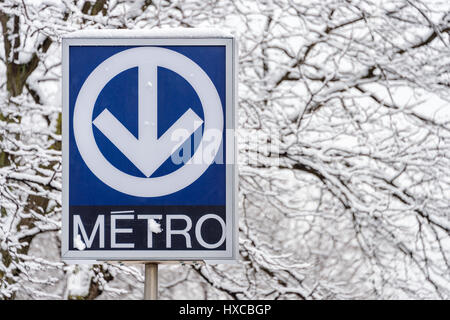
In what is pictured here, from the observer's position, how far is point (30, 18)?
723 centimetres

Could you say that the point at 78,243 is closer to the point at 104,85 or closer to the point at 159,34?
the point at 104,85

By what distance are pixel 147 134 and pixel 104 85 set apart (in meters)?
0.24

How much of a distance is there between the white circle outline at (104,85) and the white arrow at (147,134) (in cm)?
4

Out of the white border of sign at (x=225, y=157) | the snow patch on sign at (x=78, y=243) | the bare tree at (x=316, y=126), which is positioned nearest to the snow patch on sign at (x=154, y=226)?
the white border of sign at (x=225, y=157)

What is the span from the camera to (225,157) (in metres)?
3.16

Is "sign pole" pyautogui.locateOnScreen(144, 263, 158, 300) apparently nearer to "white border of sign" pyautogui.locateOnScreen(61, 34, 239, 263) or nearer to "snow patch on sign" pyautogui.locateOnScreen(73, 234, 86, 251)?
"white border of sign" pyautogui.locateOnScreen(61, 34, 239, 263)

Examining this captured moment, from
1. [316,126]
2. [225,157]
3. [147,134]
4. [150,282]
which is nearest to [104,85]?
[147,134]

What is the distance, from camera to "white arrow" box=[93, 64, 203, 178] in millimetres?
3164

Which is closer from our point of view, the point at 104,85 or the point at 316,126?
the point at 104,85

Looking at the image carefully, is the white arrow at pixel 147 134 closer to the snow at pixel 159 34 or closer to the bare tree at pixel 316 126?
the snow at pixel 159 34

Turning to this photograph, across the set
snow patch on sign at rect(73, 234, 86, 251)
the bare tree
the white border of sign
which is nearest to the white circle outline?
the white border of sign

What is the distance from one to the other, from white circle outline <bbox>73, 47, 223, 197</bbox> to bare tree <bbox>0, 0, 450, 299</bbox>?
4.09m

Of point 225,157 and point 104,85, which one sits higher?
point 104,85

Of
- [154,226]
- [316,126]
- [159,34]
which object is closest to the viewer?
[154,226]
